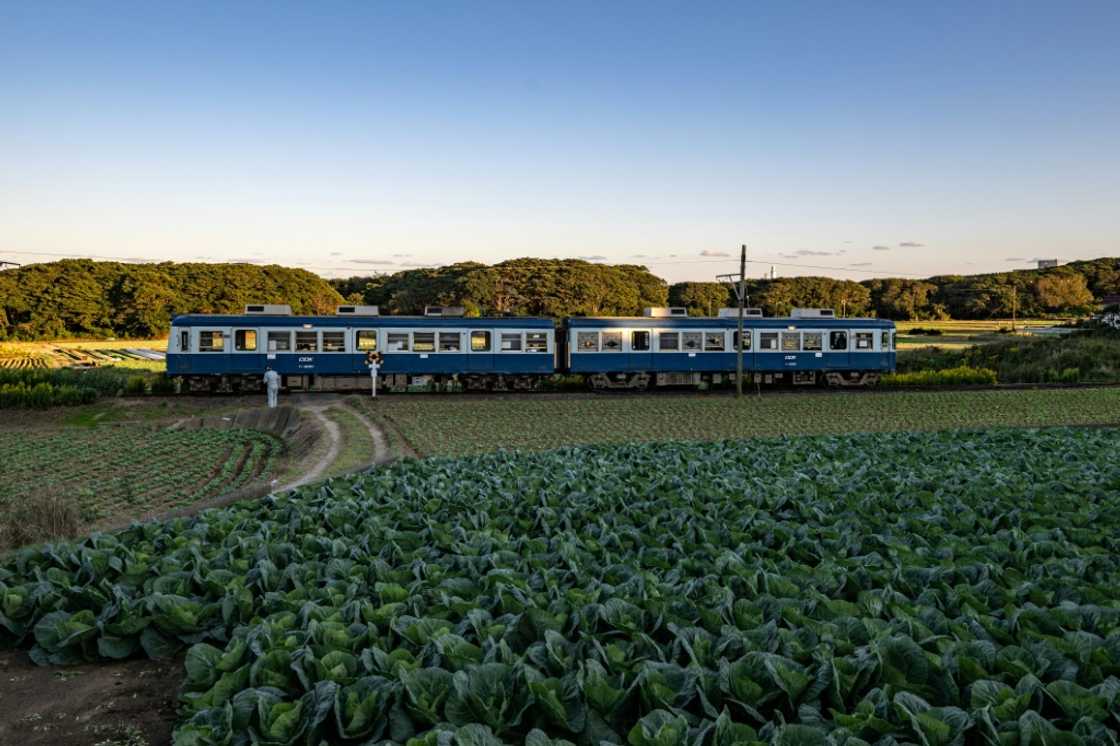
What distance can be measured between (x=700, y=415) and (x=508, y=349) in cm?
923

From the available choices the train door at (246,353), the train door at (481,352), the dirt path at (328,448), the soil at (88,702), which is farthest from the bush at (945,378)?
the soil at (88,702)

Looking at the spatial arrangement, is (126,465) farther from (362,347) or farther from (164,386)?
(164,386)

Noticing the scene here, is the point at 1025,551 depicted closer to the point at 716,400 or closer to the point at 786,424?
the point at 786,424

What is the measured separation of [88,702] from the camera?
482cm

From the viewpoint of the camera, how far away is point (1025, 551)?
6.46m

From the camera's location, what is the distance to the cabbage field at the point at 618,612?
3.94m

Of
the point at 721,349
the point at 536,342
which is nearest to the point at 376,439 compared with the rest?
the point at 536,342

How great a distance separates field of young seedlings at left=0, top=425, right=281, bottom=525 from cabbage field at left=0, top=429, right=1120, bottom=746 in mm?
5712

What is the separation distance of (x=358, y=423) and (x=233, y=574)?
16168mm

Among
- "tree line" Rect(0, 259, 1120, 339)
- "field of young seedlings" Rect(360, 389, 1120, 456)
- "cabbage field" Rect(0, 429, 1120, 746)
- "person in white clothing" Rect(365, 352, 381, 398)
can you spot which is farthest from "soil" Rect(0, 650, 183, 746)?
"tree line" Rect(0, 259, 1120, 339)

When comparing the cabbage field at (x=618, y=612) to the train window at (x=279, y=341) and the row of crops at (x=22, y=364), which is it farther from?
the row of crops at (x=22, y=364)

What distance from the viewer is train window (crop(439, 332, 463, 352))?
30578 millimetres

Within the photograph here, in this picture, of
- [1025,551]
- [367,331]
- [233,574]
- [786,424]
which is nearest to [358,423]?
[367,331]

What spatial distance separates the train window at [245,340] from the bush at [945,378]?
85.9 feet
